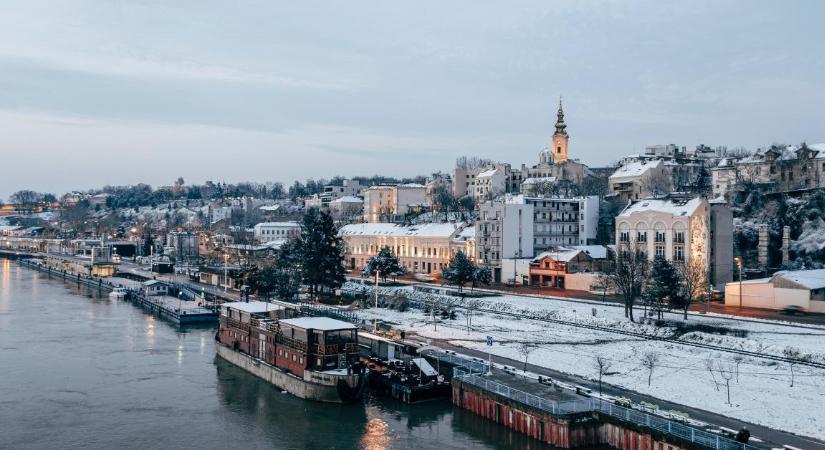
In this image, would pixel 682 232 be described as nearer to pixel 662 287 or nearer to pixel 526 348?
pixel 662 287

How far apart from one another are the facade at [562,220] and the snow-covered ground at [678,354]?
21784mm

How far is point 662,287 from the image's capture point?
47000 millimetres

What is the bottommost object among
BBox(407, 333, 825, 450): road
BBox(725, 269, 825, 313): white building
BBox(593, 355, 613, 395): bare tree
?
BBox(407, 333, 825, 450): road

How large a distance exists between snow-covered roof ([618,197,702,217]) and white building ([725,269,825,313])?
369 inches

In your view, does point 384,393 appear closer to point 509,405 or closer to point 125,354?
point 509,405

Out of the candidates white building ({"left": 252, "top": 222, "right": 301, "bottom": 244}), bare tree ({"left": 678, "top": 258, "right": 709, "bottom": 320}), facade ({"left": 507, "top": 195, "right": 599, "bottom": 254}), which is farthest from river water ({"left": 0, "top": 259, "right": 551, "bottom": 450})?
white building ({"left": 252, "top": 222, "right": 301, "bottom": 244})

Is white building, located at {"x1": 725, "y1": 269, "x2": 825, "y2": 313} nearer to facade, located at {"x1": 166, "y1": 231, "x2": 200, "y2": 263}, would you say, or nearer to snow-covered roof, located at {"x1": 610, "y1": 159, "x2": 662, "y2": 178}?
snow-covered roof, located at {"x1": 610, "y1": 159, "x2": 662, "y2": 178}

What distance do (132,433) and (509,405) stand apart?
1507 cm

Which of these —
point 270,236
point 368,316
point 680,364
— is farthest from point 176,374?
point 270,236

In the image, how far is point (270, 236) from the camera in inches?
5069

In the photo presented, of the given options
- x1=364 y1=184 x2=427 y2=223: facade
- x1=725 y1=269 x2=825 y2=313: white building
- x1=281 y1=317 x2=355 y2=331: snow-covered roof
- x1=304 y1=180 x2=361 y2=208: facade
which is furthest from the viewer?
x1=304 y1=180 x2=361 y2=208: facade

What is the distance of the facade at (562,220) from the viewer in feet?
251

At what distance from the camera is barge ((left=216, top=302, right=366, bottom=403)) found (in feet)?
111

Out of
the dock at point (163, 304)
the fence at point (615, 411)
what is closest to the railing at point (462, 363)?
the fence at point (615, 411)
